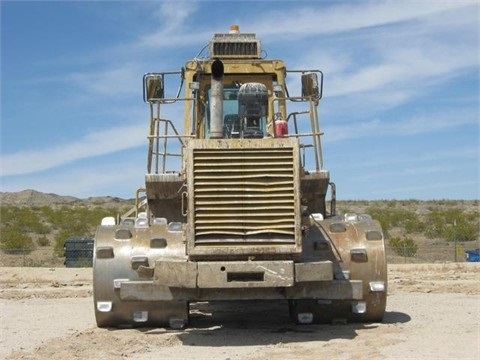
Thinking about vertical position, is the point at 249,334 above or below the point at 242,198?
below

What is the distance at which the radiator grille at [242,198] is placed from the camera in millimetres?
8945

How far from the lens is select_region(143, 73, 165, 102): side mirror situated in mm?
10867

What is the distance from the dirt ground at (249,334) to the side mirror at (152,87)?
10.5 ft

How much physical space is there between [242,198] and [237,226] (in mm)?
326

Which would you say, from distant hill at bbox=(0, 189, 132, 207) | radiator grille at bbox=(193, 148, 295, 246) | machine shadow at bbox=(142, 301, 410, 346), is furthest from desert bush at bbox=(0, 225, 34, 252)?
distant hill at bbox=(0, 189, 132, 207)

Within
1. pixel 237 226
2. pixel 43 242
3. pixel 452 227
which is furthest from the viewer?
pixel 452 227

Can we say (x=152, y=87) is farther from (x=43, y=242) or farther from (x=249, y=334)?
(x=43, y=242)

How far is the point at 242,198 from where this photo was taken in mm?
8977

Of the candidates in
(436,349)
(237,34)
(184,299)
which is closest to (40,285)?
(237,34)

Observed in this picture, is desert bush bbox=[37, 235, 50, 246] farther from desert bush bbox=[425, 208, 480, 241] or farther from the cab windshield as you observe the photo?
the cab windshield

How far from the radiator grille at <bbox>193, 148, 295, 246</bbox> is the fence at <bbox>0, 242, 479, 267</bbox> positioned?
54.2ft

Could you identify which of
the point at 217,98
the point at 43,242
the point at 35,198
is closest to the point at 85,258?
the point at 43,242

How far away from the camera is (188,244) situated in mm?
8953

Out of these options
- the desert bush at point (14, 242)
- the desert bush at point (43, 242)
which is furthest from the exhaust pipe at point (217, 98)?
the desert bush at point (43, 242)
